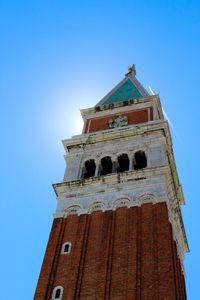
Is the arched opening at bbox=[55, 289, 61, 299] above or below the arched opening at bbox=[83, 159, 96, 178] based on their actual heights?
below

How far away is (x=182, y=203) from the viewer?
40406 mm

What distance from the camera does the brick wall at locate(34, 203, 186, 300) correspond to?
88.4ft

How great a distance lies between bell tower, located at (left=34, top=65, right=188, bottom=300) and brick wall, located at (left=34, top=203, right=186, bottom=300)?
6cm

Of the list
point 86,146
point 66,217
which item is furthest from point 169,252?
point 86,146

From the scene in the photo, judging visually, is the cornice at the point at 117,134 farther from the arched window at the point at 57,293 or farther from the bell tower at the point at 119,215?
the arched window at the point at 57,293

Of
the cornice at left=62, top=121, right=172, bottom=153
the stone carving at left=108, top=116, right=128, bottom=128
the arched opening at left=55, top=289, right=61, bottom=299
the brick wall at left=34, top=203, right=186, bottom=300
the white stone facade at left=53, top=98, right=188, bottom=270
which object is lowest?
the arched opening at left=55, top=289, right=61, bottom=299

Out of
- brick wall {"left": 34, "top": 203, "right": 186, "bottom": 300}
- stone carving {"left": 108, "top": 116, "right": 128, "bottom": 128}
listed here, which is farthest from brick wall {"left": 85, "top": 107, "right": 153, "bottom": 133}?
brick wall {"left": 34, "top": 203, "right": 186, "bottom": 300}

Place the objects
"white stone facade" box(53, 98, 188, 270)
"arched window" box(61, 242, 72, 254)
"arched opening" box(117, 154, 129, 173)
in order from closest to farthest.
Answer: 1. "arched window" box(61, 242, 72, 254)
2. "white stone facade" box(53, 98, 188, 270)
3. "arched opening" box(117, 154, 129, 173)

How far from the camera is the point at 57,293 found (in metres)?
28.4

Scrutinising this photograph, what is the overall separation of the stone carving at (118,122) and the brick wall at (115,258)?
11.1 m

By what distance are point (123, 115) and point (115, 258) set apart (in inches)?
663

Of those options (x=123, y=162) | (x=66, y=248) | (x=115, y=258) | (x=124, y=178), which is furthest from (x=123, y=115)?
(x=115, y=258)

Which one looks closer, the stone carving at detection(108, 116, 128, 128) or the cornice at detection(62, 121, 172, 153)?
the cornice at detection(62, 121, 172, 153)

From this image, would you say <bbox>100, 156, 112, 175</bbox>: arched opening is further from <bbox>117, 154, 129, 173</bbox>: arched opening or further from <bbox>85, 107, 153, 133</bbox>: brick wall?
<bbox>85, 107, 153, 133</bbox>: brick wall
